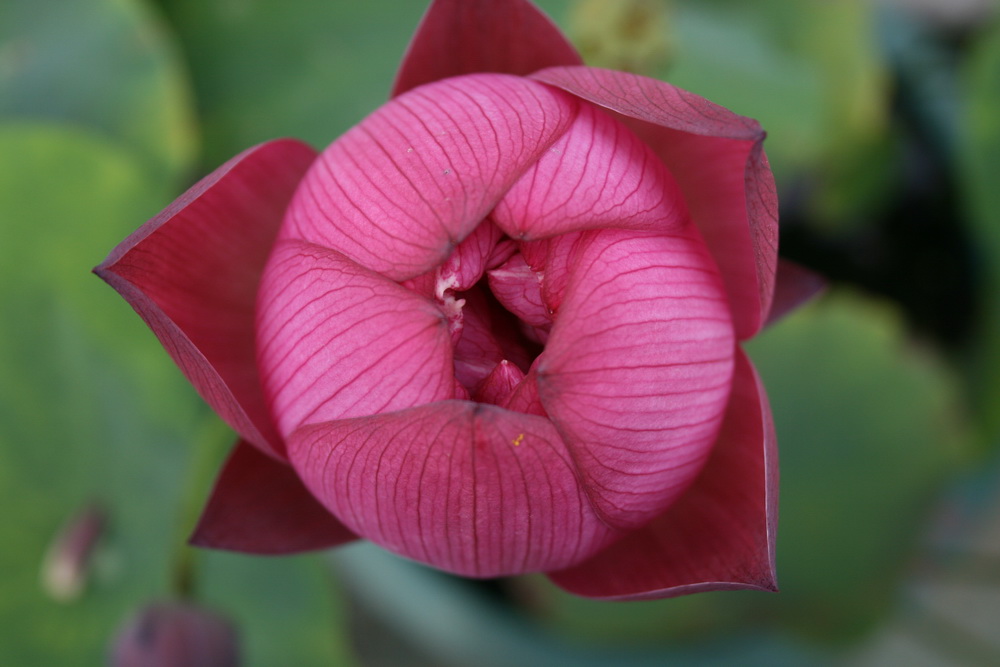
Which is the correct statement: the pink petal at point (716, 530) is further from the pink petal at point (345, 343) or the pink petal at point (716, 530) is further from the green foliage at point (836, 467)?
the green foliage at point (836, 467)

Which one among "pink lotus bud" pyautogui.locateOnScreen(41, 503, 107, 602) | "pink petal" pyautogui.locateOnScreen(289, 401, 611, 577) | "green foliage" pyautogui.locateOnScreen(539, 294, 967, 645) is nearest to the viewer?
"pink petal" pyautogui.locateOnScreen(289, 401, 611, 577)

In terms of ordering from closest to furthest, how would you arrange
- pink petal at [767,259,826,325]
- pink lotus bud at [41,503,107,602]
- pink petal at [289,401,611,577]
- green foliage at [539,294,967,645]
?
pink petal at [289,401,611,577]
pink petal at [767,259,826,325]
pink lotus bud at [41,503,107,602]
green foliage at [539,294,967,645]

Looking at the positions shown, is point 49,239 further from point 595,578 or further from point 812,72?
point 812,72

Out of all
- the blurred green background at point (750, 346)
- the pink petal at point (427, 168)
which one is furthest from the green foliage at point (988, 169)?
the pink petal at point (427, 168)

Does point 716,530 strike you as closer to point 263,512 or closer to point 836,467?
point 263,512

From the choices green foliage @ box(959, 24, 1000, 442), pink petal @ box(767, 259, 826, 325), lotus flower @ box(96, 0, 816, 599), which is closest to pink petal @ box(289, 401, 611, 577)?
lotus flower @ box(96, 0, 816, 599)

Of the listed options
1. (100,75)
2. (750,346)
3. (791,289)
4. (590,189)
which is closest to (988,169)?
(750,346)

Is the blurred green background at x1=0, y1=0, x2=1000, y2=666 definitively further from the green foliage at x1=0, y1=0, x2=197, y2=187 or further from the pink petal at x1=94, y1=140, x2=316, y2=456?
the pink petal at x1=94, y1=140, x2=316, y2=456

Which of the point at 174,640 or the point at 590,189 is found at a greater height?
the point at 590,189
